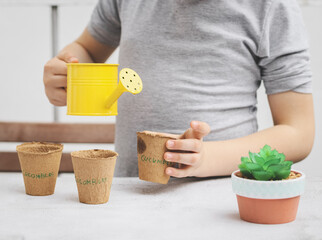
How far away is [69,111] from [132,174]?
382 millimetres

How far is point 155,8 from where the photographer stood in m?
0.96

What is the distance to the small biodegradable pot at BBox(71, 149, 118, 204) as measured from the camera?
0.64 m

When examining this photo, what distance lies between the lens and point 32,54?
1.74 metres

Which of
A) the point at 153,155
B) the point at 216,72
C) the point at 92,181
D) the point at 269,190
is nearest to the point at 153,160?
the point at 153,155

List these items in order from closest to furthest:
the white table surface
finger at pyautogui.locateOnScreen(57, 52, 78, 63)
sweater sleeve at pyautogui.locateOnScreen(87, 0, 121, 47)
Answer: the white table surface → finger at pyautogui.locateOnScreen(57, 52, 78, 63) → sweater sleeve at pyautogui.locateOnScreen(87, 0, 121, 47)

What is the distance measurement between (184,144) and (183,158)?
24 millimetres

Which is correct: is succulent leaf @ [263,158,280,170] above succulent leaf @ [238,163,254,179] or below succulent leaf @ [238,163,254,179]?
above

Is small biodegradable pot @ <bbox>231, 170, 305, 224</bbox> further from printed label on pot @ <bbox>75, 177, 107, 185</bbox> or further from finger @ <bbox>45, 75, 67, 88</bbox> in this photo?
finger @ <bbox>45, 75, 67, 88</bbox>

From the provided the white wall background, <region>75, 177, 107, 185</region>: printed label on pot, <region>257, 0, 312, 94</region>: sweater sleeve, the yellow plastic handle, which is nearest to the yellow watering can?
the yellow plastic handle

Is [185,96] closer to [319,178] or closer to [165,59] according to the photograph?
[165,59]

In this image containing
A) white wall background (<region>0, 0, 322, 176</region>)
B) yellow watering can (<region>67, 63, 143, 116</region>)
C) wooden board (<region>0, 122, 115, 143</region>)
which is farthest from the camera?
white wall background (<region>0, 0, 322, 176</region>)

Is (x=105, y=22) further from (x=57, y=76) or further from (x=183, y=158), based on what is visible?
(x=183, y=158)

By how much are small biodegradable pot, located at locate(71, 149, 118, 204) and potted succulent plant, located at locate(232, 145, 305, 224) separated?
0.67ft

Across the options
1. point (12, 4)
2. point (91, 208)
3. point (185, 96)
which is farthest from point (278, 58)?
point (12, 4)
